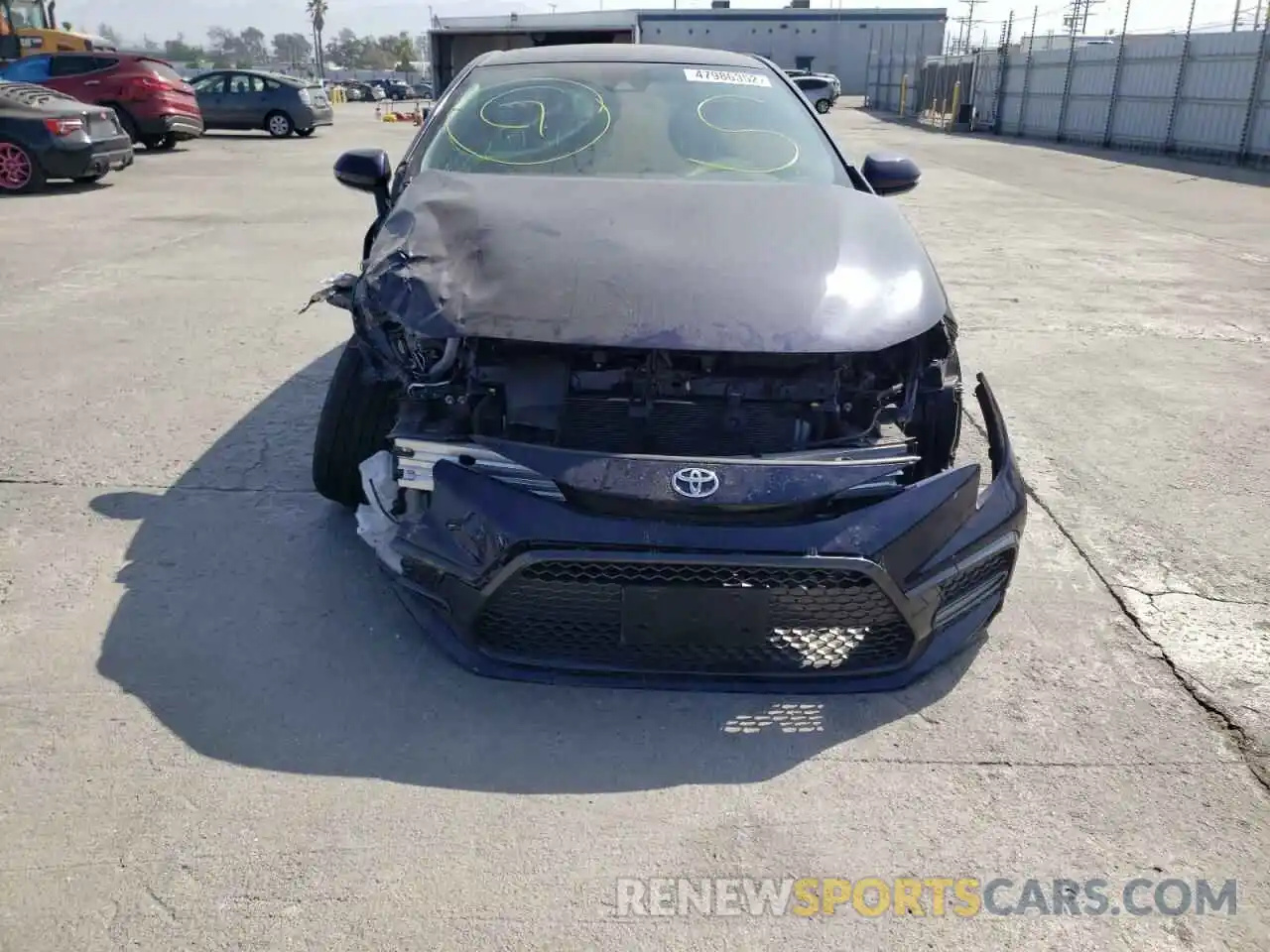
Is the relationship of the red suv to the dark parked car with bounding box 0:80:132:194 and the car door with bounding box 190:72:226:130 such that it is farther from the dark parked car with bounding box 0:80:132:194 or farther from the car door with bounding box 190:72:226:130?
the car door with bounding box 190:72:226:130

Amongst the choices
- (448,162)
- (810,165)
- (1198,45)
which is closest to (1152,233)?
(810,165)

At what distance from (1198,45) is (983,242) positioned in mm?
15884

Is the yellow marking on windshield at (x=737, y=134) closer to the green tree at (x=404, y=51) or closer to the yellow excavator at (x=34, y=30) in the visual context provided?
the yellow excavator at (x=34, y=30)

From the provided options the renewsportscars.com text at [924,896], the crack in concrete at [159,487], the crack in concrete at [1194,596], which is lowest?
the crack in concrete at [1194,596]

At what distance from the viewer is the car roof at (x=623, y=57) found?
14.5 feet

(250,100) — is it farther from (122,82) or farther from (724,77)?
(724,77)

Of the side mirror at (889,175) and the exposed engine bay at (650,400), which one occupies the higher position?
the side mirror at (889,175)

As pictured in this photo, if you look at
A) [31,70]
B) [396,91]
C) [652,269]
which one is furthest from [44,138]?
[396,91]

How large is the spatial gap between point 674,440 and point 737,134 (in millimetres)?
1828

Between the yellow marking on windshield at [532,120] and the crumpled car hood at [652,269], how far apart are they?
1.35 ft

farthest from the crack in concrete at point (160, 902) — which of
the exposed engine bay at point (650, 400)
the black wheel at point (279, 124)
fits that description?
the black wheel at point (279, 124)

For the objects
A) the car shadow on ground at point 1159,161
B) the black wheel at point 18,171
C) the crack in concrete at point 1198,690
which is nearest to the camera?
the crack in concrete at point 1198,690

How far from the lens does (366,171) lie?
4031mm

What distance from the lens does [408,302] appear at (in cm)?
Result: 273
